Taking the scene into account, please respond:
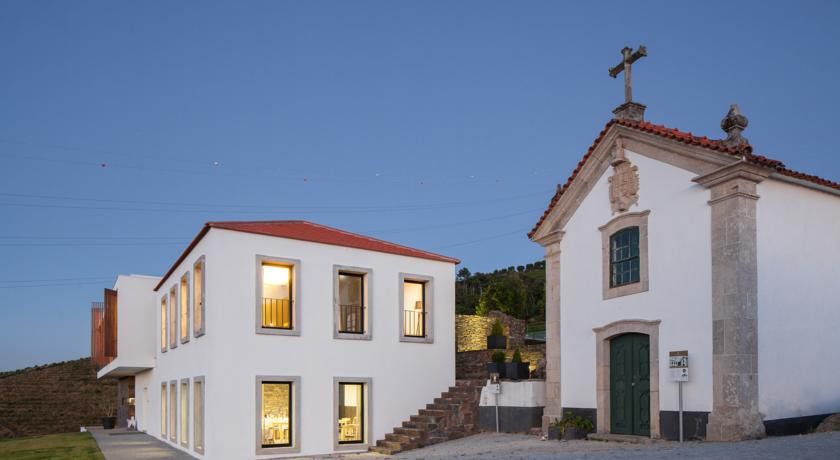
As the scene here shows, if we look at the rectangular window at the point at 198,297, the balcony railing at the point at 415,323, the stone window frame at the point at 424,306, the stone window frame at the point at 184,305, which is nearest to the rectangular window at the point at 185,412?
the stone window frame at the point at 184,305

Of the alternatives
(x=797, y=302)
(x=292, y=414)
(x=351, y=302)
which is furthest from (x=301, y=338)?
(x=797, y=302)

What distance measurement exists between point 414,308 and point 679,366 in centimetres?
870

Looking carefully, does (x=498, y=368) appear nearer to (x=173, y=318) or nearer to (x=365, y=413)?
(x=365, y=413)

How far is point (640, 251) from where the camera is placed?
14.5 metres

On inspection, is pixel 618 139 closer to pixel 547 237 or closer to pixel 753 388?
pixel 547 237

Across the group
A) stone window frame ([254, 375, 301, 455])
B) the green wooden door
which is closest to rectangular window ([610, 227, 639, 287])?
the green wooden door

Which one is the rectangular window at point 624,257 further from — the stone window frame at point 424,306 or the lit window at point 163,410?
the lit window at point 163,410

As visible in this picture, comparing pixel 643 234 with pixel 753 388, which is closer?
pixel 753 388

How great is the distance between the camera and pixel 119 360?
26.5 metres

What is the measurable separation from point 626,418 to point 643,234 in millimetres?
3464

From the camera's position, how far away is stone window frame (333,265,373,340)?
725 inches

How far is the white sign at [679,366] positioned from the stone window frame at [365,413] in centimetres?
788

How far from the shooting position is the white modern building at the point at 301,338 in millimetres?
16891

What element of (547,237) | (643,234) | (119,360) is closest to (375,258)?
(547,237)
